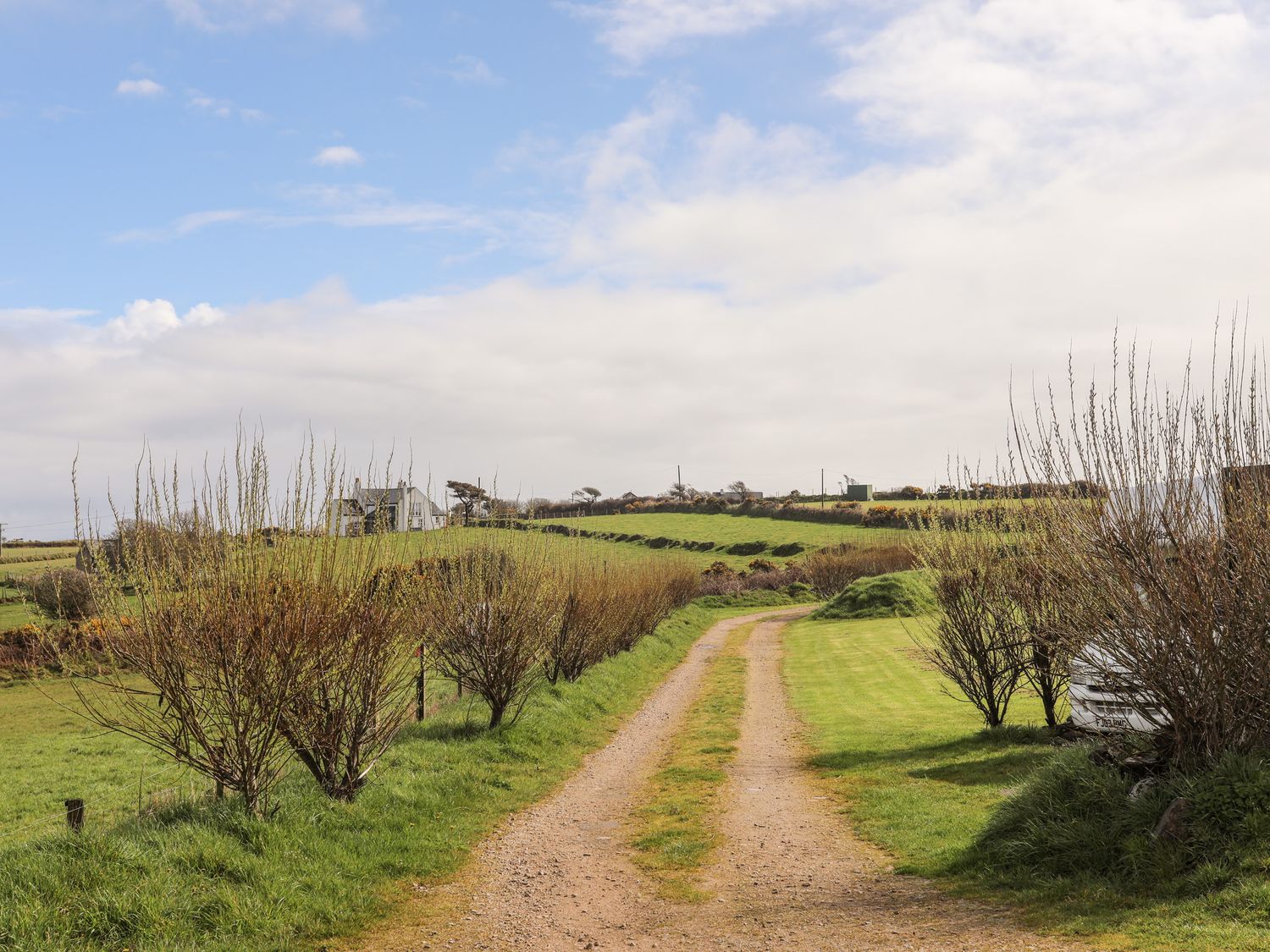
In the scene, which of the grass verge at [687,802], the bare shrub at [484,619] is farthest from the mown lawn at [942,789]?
the bare shrub at [484,619]

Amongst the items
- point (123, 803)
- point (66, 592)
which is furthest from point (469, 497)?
point (66, 592)

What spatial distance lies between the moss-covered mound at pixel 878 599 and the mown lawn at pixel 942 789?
12.4m

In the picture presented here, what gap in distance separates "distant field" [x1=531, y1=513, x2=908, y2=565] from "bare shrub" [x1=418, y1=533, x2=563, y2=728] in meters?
41.2

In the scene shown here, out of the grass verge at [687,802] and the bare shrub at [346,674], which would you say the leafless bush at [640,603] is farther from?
the bare shrub at [346,674]

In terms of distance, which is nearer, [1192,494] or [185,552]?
[1192,494]

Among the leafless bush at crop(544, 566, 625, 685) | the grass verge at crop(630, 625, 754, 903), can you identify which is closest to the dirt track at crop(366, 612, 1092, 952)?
the grass verge at crop(630, 625, 754, 903)

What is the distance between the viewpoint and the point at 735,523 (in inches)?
3031

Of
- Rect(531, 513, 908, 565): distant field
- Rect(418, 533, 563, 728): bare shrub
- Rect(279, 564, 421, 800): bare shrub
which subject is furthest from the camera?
Rect(531, 513, 908, 565): distant field

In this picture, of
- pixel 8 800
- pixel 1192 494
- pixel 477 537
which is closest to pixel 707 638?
pixel 477 537

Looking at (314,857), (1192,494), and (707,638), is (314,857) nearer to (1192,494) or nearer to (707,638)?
(1192,494)

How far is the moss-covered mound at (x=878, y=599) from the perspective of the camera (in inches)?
1617

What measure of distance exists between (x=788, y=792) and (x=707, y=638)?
79.9 feet

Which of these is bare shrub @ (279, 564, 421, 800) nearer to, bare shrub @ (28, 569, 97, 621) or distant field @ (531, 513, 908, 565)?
bare shrub @ (28, 569, 97, 621)

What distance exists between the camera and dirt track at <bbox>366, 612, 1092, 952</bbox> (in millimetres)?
7070
